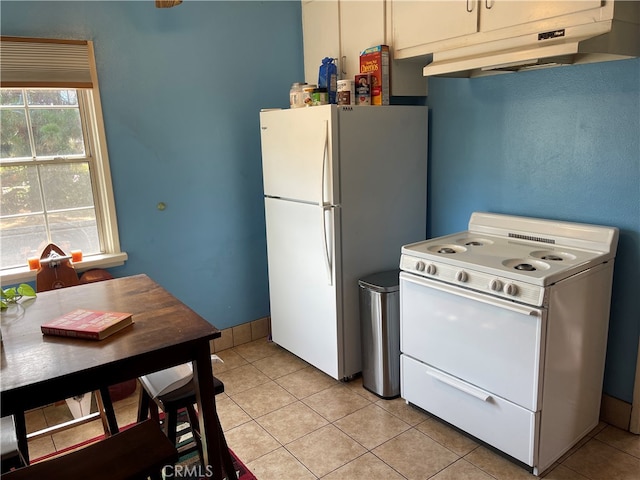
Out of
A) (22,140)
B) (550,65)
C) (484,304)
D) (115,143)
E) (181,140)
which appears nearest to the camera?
(484,304)

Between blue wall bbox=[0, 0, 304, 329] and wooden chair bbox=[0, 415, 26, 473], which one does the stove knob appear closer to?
wooden chair bbox=[0, 415, 26, 473]

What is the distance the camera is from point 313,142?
8.97 feet

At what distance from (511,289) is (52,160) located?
7.92ft

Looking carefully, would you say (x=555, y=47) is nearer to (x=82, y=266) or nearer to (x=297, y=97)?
(x=297, y=97)

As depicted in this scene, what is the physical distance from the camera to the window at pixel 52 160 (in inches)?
101

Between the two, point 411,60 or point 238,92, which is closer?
point 411,60

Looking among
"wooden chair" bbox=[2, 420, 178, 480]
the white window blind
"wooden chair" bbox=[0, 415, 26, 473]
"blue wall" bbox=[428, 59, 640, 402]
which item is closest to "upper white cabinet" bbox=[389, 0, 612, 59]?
"blue wall" bbox=[428, 59, 640, 402]

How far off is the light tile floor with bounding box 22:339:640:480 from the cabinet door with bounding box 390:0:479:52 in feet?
6.27

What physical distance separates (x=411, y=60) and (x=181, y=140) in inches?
56.7

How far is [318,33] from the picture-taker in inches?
129

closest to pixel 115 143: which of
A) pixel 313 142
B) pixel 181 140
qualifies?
pixel 181 140

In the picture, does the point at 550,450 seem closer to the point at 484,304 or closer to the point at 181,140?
the point at 484,304

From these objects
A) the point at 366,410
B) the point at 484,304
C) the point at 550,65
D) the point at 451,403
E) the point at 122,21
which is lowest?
the point at 366,410

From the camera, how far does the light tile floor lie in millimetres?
2191
